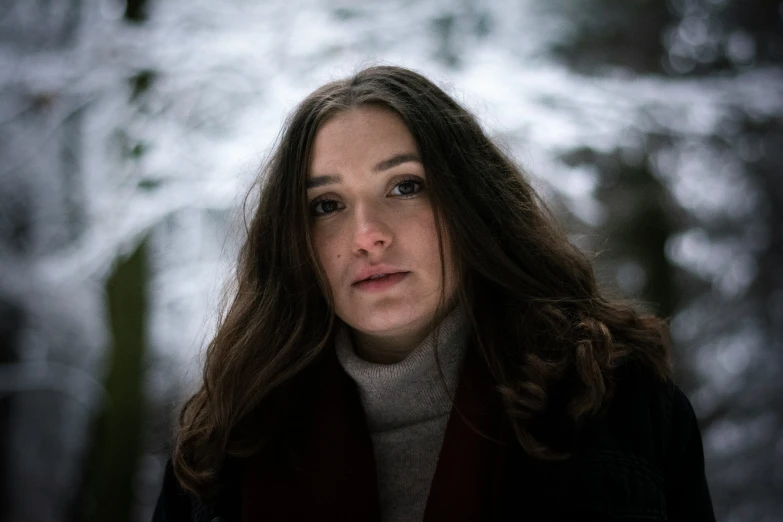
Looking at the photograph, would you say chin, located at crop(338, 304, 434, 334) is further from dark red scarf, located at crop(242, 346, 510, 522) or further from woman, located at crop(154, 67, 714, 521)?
dark red scarf, located at crop(242, 346, 510, 522)

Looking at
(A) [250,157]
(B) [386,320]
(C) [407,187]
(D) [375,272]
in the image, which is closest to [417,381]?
(B) [386,320]

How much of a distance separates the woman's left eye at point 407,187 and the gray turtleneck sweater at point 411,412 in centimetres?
29

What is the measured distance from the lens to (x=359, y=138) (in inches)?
56.1

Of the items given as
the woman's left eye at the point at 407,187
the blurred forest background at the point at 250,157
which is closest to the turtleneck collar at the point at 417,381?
the woman's left eye at the point at 407,187

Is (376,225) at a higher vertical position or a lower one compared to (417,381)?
higher

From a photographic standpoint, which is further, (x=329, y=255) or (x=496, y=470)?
(x=329, y=255)

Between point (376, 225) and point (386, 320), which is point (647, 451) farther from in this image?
point (376, 225)

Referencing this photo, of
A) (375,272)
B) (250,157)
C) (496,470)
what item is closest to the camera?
(496,470)

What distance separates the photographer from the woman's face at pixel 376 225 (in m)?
1.37

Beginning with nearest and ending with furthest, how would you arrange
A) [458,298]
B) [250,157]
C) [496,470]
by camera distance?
[496,470], [458,298], [250,157]

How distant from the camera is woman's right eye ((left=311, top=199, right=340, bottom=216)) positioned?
1.48 meters

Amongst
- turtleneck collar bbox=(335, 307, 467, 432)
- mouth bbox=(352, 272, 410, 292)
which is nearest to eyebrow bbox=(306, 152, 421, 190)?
mouth bbox=(352, 272, 410, 292)

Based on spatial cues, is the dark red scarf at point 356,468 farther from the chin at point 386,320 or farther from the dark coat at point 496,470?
the chin at point 386,320

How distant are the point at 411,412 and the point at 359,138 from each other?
62 cm
